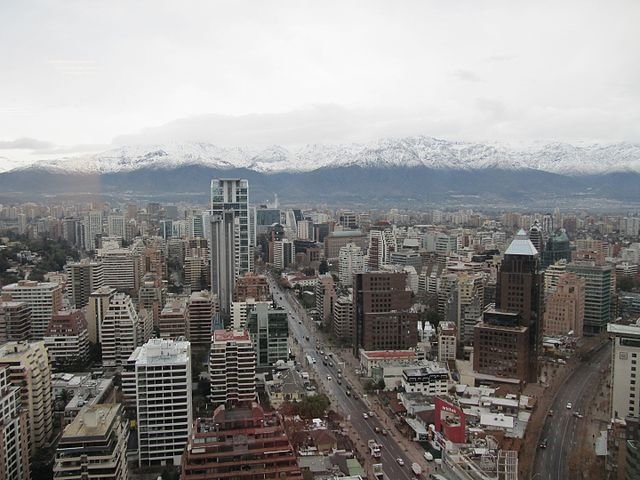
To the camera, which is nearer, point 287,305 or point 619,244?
point 287,305

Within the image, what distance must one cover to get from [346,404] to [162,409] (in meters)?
2.25

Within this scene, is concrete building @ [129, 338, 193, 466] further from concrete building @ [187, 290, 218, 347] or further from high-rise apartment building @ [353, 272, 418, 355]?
concrete building @ [187, 290, 218, 347]

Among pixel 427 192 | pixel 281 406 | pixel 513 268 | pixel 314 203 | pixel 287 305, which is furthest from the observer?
pixel 427 192

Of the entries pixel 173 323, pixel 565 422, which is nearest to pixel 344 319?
pixel 173 323

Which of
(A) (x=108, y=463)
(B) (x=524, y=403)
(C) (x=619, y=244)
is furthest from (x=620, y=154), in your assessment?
(A) (x=108, y=463)

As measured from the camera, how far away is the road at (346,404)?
18.1 ft

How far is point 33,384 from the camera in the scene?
5.79 metres

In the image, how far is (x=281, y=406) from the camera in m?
6.59

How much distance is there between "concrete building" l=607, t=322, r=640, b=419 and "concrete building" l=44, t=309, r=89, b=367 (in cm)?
640

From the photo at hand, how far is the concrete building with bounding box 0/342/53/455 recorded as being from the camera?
5.64 metres

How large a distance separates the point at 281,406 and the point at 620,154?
12.8 metres

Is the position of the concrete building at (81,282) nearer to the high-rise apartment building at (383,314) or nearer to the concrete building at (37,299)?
the concrete building at (37,299)

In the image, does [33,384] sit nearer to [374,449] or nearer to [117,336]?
[117,336]

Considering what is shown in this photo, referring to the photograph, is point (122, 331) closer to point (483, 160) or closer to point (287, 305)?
point (287, 305)
